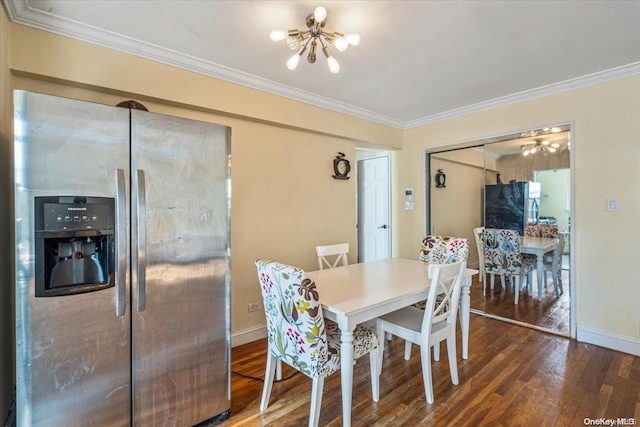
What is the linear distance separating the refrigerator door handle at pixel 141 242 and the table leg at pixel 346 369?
42.5 inches

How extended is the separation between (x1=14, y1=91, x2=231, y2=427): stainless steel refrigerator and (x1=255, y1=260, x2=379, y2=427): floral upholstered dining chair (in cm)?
29

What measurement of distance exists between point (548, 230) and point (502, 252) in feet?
1.76

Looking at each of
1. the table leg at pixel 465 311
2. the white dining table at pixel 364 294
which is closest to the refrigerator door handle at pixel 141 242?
the white dining table at pixel 364 294

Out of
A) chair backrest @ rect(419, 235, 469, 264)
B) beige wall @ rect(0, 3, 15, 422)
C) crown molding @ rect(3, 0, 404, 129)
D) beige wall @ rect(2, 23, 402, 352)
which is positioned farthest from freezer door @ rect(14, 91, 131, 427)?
chair backrest @ rect(419, 235, 469, 264)

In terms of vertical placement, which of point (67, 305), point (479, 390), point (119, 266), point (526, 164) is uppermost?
point (526, 164)

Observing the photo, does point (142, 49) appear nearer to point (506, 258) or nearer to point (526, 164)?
point (526, 164)

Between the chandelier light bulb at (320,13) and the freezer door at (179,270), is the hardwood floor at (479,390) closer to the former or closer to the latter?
the freezer door at (179,270)

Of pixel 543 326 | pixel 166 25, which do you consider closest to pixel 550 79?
pixel 543 326

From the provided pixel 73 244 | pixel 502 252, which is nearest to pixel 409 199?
pixel 502 252

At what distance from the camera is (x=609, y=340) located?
2705mm

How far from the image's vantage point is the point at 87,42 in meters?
2.02

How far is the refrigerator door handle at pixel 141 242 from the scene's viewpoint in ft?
4.95

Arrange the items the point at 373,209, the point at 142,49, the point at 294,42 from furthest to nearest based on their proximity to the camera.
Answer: the point at 373,209
the point at 142,49
the point at 294,42

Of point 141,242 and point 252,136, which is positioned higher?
point 252,136
